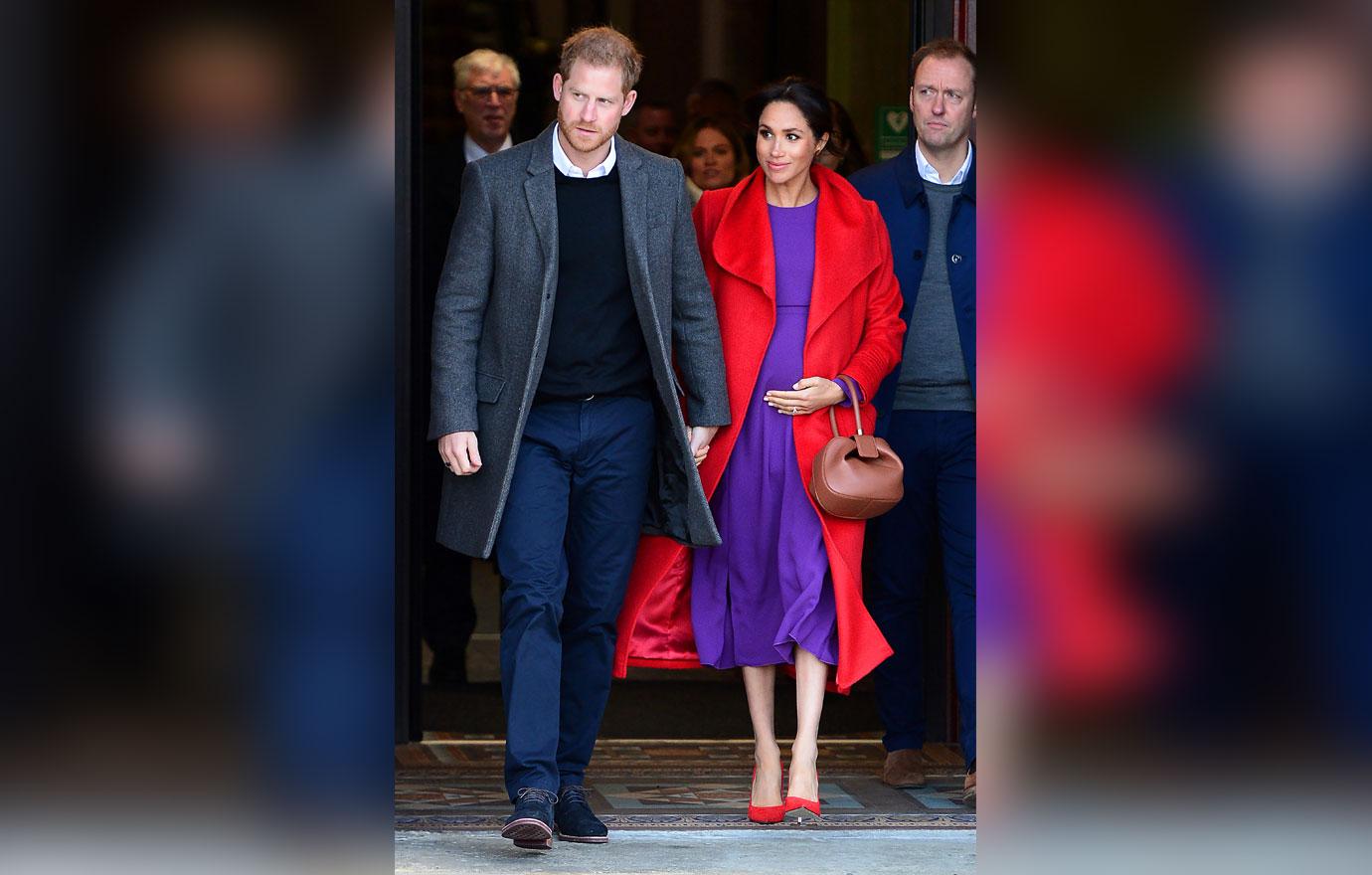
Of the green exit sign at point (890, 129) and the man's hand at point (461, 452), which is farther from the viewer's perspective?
the green exit sign at point (890, 129)

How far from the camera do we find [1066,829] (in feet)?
9.12

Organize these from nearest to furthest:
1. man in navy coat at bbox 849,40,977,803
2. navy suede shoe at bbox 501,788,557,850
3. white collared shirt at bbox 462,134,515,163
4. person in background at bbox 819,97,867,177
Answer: navy suede shoe at bbox 501,788,557,850 < man in navy coat at bbox 849,40,977,803 < person in background at bbox 819,97,867,177 < white collared shirt at bbox 462,134,515,163

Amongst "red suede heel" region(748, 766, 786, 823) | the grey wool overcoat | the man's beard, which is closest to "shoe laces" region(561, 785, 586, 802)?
"red suede heel" region(748, 766, 786, 823)

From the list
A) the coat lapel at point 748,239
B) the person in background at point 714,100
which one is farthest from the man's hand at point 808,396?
the person in background at point 714,100

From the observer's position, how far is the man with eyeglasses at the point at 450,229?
561 cm

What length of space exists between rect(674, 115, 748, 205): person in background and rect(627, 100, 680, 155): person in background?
9 cm

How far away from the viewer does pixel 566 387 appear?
4445 millimetres

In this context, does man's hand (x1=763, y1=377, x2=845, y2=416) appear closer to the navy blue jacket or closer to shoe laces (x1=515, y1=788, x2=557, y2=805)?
the navy blue jacket

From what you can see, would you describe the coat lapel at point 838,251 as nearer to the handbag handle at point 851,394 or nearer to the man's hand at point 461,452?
the handbag handle at point 851,394

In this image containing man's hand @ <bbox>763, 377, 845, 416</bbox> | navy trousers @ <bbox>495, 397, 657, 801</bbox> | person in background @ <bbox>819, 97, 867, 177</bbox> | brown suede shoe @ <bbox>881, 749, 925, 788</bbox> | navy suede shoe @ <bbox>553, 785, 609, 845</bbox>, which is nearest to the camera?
navy trousers @ <bbox>495, 397, 657, 801</bbox>

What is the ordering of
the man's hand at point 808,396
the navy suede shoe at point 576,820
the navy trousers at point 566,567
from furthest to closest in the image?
the man's hand at point 808,396 → the navy suede shoe at point 576,820 → the navy trousers at point 566,567

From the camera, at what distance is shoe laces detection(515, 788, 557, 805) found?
4.25 meters

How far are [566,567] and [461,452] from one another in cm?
36

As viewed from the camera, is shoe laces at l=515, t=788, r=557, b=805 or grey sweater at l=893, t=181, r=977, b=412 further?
grey sweater at l=893, t=181, r=977, b=412
